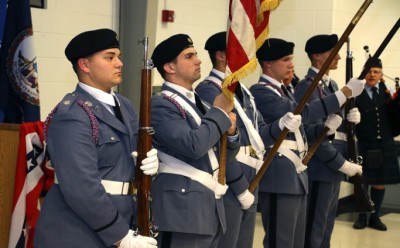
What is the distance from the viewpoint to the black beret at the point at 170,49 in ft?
10.2

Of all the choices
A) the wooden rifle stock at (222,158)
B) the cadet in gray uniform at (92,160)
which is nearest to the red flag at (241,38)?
the wooden rifle stock at (222,158)

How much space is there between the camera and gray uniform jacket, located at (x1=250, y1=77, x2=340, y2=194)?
158 inches

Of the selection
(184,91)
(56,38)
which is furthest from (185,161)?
(56,38)

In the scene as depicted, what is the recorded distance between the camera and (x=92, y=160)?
247 centimetres

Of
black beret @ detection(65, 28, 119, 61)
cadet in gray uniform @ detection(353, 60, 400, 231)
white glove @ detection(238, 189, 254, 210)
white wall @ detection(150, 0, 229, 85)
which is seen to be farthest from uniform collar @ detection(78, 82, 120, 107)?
cadet in gray uniform @ detection(353, 60, 400, 231)

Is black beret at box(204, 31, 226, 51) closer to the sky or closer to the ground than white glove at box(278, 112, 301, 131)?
closer to the sky

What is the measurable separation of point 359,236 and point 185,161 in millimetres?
3265

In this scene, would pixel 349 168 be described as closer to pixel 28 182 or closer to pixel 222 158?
pixel 222 158

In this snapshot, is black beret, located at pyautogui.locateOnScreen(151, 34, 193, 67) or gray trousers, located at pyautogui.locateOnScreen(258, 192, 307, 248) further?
gray trousers, located at pyautogui.locateOnScreen(258, 192, 307, 248)

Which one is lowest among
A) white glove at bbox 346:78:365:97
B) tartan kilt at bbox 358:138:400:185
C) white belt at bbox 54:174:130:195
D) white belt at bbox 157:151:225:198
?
tartan kilt at bbox 358:138:400:185

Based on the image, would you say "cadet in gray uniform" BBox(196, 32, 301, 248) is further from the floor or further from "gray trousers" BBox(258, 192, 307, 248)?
the floor

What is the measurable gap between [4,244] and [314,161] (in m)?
2.25

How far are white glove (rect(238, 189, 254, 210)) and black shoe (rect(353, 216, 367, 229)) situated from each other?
2963 mm

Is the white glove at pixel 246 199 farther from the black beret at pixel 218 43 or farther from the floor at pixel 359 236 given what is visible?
the floor at pixel 359 236
